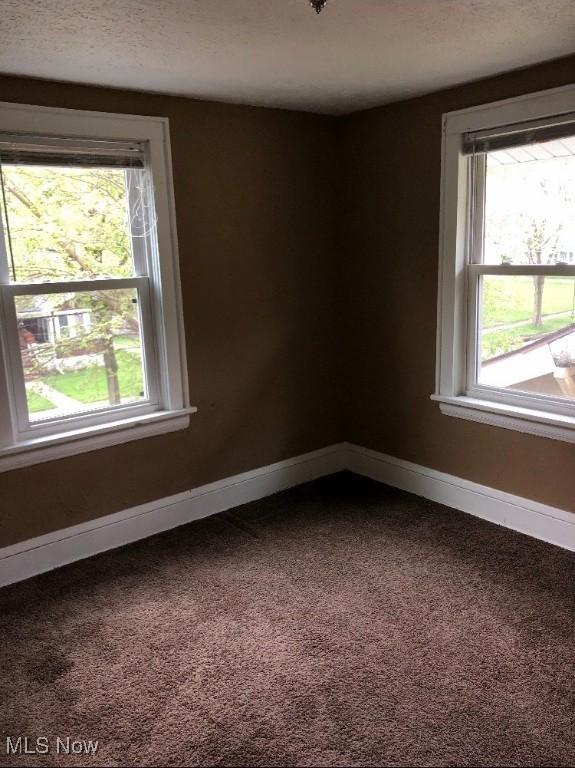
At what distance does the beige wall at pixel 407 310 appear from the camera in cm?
302

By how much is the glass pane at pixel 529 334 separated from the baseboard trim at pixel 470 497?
1.86ft

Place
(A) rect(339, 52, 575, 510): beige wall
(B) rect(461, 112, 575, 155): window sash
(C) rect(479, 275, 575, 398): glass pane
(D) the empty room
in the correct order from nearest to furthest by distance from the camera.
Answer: (D) the empty room, (B) rect(461, 112, 575, 155): window sash, (C) rect(479, 275, 575, 398): glass pane, (A) rect(339, 52, 575, 510): beige wall

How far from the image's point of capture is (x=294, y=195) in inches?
139

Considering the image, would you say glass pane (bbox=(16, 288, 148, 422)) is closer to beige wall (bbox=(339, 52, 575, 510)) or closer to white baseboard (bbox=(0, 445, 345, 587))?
white baseboard (bbox=(0, 445, 345, 587))

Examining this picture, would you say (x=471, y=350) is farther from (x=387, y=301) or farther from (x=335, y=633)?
(x=335, y=633)

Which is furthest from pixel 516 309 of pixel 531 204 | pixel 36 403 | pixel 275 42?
pixel 36 403

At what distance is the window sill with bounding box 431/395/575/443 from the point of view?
2.84 meters

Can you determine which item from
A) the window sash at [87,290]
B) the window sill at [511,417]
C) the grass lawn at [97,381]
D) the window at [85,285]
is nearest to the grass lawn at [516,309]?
the window sill at [511,417]

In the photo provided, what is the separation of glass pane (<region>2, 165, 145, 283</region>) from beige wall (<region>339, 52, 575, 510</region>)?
133 centimetres

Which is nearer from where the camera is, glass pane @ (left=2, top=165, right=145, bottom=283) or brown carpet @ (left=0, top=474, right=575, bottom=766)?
brown carpet @ (left=0, top=474, right=575, bottom=766)

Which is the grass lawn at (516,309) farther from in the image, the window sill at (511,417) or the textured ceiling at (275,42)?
the textured ceiling at (275,42)

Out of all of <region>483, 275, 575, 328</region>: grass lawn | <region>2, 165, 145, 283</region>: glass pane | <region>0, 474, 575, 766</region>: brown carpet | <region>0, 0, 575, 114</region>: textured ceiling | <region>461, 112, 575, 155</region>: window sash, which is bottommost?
<region>0, 474, 575, 766</region>: brown carpet

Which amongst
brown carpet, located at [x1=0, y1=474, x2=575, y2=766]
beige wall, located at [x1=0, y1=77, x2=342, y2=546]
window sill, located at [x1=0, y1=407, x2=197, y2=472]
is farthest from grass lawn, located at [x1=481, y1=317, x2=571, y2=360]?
window sill, located at [x1=0, y1=407, x2=197, y2=472]

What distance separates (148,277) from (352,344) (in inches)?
54.1
